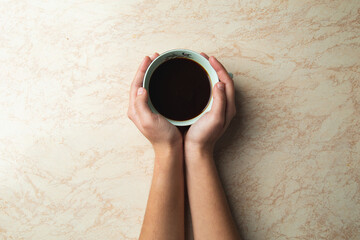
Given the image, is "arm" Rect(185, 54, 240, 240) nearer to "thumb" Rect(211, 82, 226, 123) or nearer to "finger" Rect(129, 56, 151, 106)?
"thumb" Rect(211, 82, 226, 123)

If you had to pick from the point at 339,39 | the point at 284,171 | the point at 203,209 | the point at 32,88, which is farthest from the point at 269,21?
the point at 32,88

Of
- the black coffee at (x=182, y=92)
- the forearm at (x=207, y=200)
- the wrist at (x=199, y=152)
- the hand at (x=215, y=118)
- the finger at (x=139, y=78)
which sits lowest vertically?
the forearm at (x=207, y=200)

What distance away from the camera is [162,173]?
0.57 metres

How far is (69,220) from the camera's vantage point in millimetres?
632

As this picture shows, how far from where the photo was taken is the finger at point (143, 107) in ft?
1.70

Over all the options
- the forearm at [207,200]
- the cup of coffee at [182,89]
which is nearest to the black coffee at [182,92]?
the cup of coffee at [182,89]

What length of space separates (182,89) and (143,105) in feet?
0.32

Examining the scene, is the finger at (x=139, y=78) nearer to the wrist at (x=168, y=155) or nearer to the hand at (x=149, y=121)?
the hand at (x=149, y=121)

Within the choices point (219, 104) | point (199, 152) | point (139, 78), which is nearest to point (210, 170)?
point (199, 152)

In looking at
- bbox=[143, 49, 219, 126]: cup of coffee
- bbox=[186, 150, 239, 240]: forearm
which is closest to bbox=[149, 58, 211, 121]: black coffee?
bbox=[143, 49, 219, 126]: cup of coffee

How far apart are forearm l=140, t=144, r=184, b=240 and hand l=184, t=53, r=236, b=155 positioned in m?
0.05

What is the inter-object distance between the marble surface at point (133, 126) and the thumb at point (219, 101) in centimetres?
12

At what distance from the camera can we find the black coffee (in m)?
0.54

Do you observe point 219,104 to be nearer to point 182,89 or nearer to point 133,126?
point 182,89
